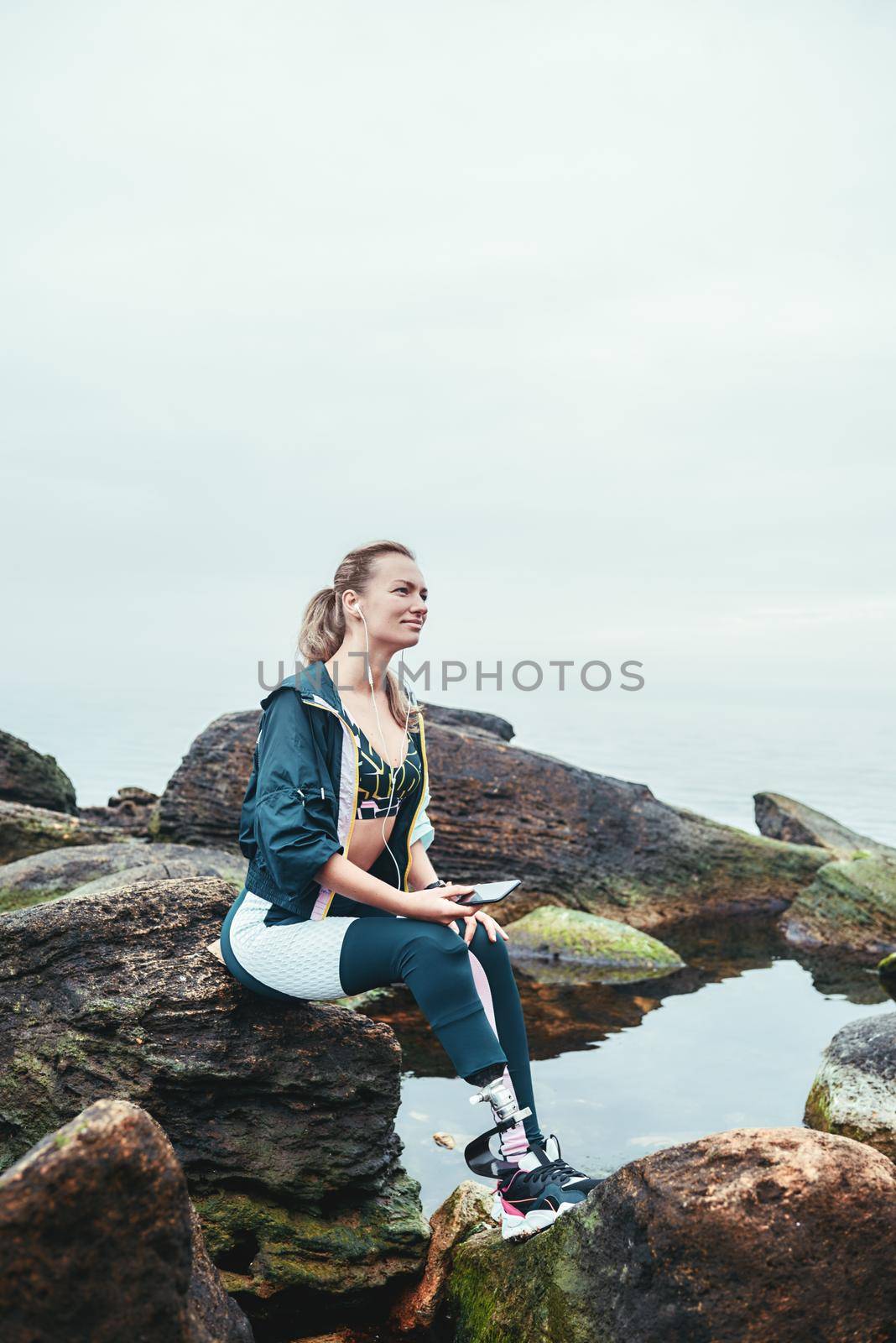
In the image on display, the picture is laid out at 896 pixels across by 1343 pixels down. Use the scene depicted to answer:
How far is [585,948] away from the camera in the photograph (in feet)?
40.7

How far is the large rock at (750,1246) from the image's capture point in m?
3.75

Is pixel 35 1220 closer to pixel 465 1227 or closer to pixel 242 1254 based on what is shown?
pixel 242 1254

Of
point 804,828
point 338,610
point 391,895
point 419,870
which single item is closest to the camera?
point 391,895

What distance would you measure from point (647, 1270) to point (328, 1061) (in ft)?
6.39

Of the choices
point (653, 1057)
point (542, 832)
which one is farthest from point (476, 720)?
point (653, 1057)

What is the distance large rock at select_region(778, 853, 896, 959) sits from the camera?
531 inches

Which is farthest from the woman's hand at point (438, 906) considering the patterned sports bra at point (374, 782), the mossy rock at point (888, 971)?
the mossy rock at point (888, 971)

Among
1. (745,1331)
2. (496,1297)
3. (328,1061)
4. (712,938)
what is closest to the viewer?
(745,1331)

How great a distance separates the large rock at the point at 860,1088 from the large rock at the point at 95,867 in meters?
6.05

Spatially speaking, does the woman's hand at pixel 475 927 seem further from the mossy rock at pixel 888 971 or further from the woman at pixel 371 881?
the mossy rock at pixel 888 971

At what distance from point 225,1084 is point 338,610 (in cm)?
233

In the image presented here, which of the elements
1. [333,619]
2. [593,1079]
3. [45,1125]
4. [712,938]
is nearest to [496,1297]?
[45,1125]

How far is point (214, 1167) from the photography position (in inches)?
207

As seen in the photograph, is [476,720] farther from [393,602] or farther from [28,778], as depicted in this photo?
[393,602]
